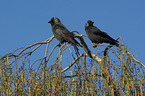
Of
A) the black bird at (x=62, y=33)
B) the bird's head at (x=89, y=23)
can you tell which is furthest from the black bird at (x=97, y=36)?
the black bird at (x=62, y=33)

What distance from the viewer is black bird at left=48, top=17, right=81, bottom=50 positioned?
5.61 m

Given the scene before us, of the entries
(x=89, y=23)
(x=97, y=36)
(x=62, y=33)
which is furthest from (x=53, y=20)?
(x=97, y=36)

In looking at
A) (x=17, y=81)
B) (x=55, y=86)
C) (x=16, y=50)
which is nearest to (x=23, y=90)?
(x=17, y=81)

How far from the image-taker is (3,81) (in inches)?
192

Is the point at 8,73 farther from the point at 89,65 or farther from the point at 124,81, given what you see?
the point at 124,81

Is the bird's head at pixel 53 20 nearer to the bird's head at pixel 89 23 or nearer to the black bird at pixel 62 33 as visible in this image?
the black bird at pixel 62 33

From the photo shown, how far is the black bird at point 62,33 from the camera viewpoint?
561 centimetres

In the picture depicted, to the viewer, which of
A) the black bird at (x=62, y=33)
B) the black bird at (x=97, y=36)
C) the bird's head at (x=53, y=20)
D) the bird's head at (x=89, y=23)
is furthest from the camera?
the bird's head at (x=89, y=23)

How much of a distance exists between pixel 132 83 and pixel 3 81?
215cm

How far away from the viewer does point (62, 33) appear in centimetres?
592

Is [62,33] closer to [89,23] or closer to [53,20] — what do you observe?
[53,20]

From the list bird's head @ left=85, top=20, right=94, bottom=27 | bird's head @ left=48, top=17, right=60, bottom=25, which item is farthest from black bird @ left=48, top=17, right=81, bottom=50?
bird's head @ left=85, top=20, right=94, bottom=27

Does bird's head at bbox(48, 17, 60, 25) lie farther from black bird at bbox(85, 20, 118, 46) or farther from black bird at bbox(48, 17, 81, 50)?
black bird at bbox(85, 20, 118, 46)

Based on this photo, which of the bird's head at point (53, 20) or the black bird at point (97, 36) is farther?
the bird's head at point (53, 20)
